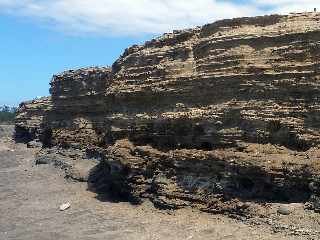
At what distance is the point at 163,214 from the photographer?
122 ft

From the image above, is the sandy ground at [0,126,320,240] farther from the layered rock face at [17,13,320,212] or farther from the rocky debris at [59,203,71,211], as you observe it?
the layered rock face at [17,13,320,212]

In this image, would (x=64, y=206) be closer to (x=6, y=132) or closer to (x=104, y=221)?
(x=104, y=221)

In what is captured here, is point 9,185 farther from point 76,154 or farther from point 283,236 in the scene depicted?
point 283,236

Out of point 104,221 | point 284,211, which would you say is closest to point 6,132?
point 104,221

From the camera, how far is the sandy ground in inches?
1209

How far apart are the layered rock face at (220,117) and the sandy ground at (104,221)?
1.38 metres

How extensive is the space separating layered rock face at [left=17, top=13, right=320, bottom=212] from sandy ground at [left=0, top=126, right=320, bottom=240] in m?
1.38

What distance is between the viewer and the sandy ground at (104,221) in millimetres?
30703

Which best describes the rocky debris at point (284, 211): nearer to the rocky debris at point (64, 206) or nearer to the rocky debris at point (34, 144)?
the rocky debris at point (64, 206)

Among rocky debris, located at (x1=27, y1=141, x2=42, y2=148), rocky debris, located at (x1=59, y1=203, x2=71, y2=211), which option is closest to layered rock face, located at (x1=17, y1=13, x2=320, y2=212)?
rocky debris, located at (x1=59, y1=203, x2=71, y2=211)

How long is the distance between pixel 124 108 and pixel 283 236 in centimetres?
2007

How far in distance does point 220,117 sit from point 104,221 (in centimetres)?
1002

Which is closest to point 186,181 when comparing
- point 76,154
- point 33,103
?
point 76,154

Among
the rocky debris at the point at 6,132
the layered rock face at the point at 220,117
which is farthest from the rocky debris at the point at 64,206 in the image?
the rocky debris at the point at 6,132
